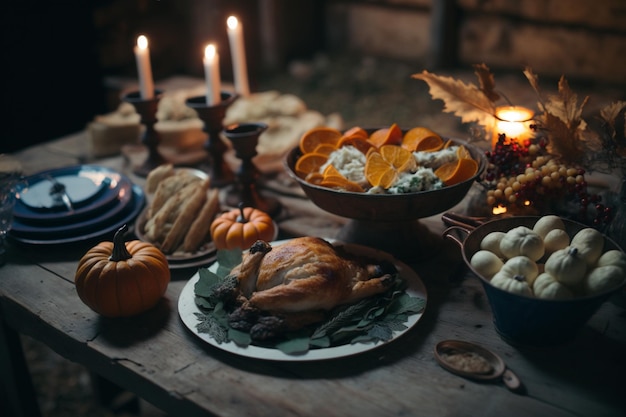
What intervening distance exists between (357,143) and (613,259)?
30.2 inches

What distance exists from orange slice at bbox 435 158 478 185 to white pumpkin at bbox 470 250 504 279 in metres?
0.30

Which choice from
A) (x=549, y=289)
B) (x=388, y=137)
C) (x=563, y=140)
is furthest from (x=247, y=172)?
(x=549, y=289)

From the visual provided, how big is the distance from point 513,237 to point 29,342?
2.70m

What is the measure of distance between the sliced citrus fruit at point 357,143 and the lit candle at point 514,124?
0.37 m

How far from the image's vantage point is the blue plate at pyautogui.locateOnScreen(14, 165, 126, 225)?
5.85ft

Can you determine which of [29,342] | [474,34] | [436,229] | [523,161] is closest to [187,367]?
[436,229]

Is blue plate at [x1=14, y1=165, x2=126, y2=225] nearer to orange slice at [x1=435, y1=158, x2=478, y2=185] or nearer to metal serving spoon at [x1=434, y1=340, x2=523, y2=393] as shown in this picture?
orange slice at [x1=435, y1=158, x2=478, y2=185]

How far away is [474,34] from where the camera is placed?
388 cm

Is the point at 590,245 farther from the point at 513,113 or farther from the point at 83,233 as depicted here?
the point at 83,233

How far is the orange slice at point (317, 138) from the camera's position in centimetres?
174

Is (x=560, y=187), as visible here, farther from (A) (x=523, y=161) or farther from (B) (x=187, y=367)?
(B) (x=187, y=367)

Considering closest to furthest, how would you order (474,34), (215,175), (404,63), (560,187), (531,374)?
(531,374) → (560,187) → (215,175) → (474,34) → (404,63)

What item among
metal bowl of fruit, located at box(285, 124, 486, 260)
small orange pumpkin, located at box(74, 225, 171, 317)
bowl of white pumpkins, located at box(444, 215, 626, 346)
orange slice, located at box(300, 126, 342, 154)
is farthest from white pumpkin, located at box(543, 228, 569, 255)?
small orange pumpkin, located at box(74, 225, 171, 317)

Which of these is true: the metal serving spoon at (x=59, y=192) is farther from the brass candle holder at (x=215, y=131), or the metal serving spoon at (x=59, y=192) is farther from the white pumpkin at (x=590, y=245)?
the white pumpkin at (x=590, y=245)
